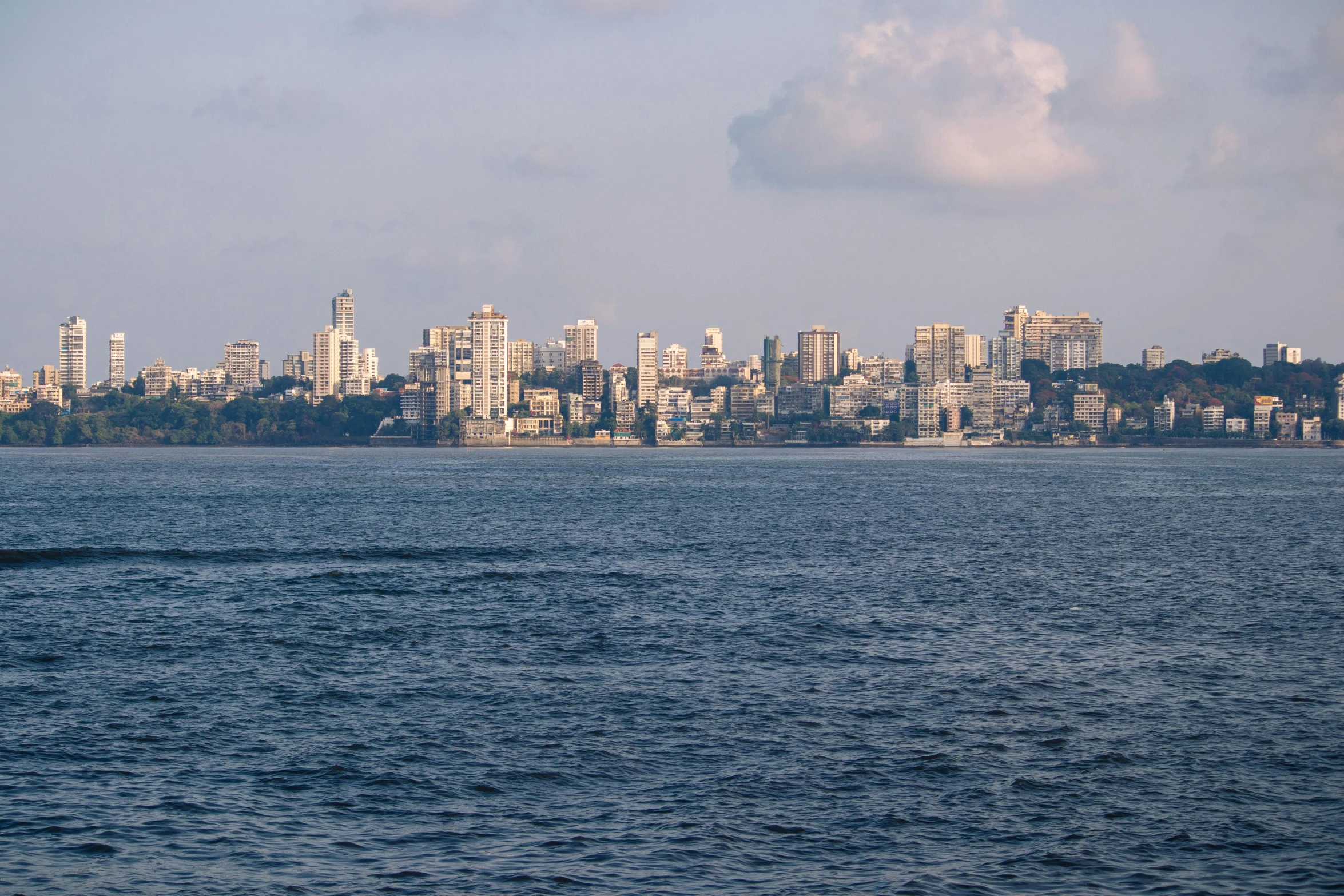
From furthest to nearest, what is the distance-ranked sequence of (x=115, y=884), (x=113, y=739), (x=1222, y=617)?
(x=1222, y=617) < (x=113, y=739) < (x=115, y=884)

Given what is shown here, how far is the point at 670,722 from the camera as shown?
83.5 ft

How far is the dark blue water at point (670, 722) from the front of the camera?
60.0 ft

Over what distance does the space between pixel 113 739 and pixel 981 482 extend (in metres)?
116

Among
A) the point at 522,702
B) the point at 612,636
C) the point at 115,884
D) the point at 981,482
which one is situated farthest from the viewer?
the point at 981,482

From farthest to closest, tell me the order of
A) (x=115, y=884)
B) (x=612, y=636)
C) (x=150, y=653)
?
(x=612, y=636)
(x=150, y=653)
(x=115, y=884)

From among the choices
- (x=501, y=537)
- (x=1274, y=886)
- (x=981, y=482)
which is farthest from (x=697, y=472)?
(x=1274, y=886)

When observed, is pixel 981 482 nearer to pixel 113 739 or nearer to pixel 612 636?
pixel 612 636

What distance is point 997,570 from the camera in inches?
2031

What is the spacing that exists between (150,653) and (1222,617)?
31.4 metres

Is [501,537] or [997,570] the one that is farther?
[501,537]

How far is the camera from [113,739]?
24219 millimetres

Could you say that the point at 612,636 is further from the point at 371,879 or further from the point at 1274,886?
the point at 1274,886

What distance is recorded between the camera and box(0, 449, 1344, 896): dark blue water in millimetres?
18297

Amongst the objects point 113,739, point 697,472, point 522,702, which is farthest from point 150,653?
point 697,472
